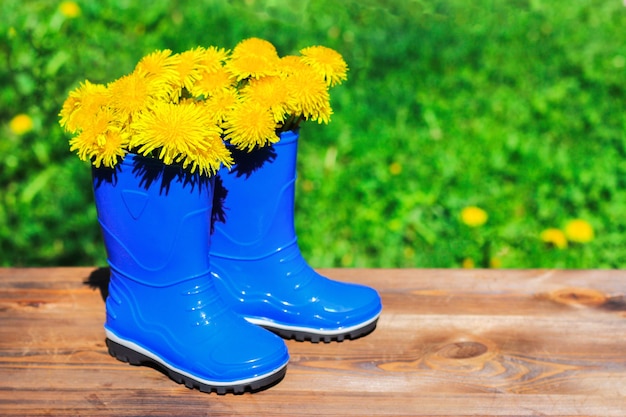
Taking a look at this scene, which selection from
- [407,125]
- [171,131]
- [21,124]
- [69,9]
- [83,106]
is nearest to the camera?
[171,131]

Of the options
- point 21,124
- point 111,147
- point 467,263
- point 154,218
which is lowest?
point 467,263

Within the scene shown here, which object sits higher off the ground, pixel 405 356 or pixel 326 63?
pixel 326 63

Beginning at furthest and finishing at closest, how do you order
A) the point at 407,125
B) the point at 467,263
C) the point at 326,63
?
the point at 407,125 < the point at 467,263 < the point at 326,63

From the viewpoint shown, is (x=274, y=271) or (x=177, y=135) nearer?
(x=177, y=135)

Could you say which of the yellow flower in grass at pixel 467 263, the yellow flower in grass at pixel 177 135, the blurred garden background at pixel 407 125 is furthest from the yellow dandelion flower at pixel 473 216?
the yellow flower in grass at pixel 177 135

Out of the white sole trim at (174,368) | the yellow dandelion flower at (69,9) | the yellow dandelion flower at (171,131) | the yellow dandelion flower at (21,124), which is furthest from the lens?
the yellow dandelion flower at (69,9)

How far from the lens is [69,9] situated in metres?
2.86

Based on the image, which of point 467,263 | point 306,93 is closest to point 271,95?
point 306,93

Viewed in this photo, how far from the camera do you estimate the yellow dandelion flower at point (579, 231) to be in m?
2.17

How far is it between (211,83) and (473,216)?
1.10m

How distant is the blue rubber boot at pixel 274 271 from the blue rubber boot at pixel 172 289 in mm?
82

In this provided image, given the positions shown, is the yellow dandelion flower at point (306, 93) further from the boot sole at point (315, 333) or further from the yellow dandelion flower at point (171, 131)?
the boot sole at point (315, 333)

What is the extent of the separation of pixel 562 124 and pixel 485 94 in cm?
27

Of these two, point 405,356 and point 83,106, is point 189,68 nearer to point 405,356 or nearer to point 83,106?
point 83,106
